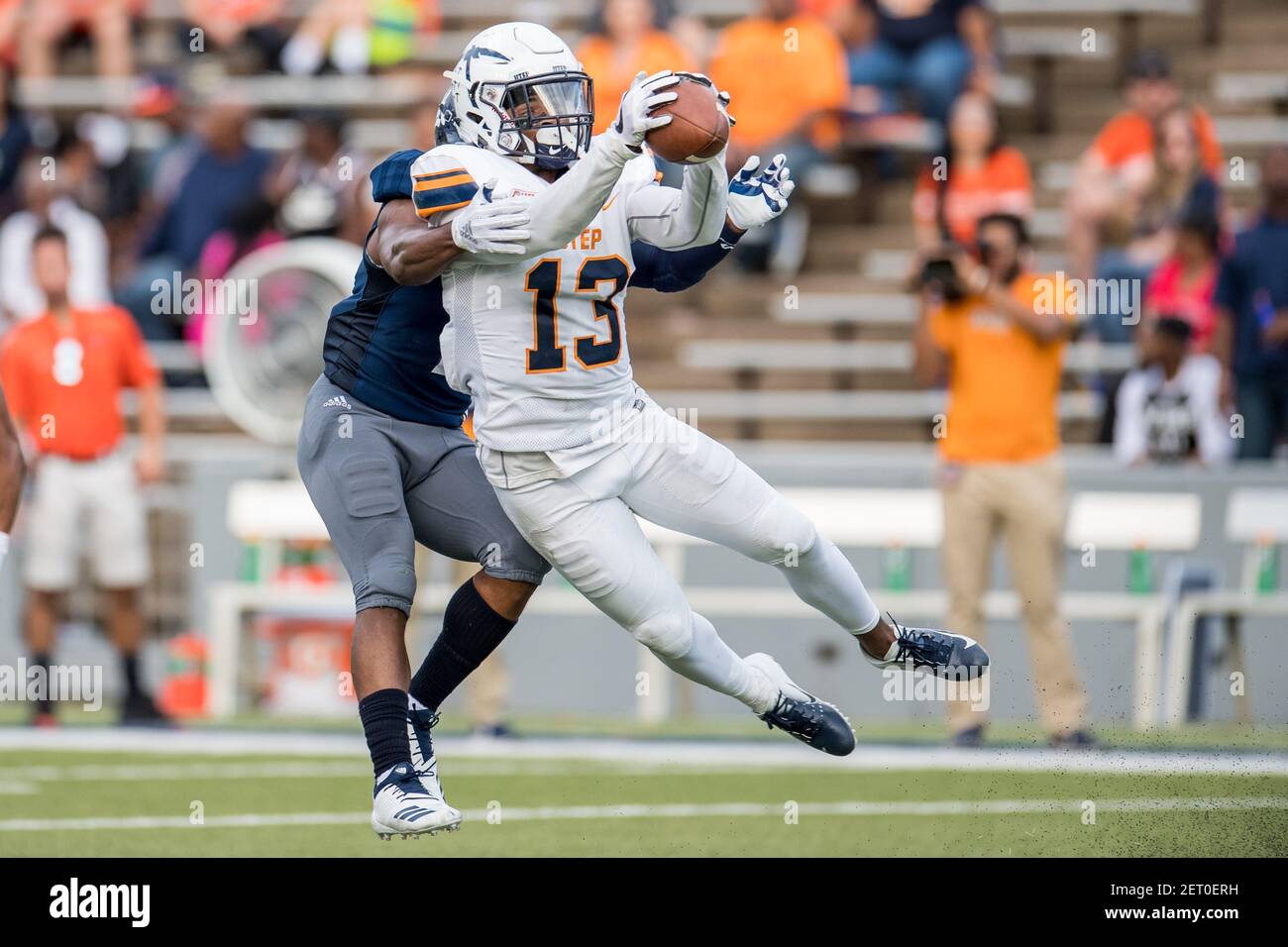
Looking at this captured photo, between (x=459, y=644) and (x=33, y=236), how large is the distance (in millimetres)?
6542

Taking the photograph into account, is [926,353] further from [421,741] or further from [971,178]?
[421,741]

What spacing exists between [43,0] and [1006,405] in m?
8.07

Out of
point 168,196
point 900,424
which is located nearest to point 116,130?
point 168,196

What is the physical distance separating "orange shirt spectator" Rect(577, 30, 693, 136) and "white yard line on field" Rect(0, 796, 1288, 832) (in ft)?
17.0

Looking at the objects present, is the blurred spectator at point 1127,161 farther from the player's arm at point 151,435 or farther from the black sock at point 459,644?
the black sock at point 459,644

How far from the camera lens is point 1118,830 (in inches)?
245

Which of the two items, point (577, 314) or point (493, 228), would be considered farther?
point (577, 314)

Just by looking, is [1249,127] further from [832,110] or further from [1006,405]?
[1006,405]

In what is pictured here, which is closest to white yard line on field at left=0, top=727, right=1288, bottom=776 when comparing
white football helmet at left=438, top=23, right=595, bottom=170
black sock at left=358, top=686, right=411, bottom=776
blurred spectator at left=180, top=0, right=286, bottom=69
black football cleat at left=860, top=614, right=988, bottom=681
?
black football cleat at left=860, top=614, right=988, bottom=681

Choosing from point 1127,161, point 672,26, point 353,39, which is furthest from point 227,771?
point 353,39

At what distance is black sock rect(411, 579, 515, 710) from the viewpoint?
580 cm

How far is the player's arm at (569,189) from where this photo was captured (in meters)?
4.97

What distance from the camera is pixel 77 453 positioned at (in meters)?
9.75

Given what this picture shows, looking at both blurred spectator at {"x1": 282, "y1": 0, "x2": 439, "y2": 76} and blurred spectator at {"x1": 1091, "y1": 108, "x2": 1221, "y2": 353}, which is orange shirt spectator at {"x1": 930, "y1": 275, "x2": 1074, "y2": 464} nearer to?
blurred spectator at {"x1": 1091, "y1": 108, "x2": 1221, "y2": 353}
